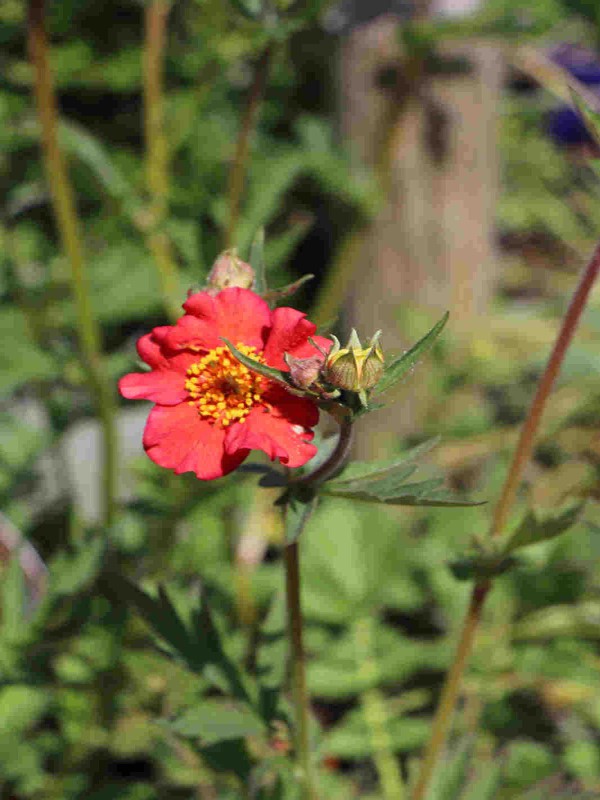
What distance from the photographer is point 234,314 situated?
24.5 inches

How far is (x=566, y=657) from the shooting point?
50.9 inches

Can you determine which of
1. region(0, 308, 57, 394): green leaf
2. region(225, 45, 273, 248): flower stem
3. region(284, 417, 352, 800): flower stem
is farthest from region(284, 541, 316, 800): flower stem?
region(0, 308, 57, 394): green leaf

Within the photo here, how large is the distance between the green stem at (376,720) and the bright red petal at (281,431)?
74 centimetres

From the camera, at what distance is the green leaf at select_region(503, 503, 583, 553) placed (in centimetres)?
71

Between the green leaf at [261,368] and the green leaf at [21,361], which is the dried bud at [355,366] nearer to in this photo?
the green leaf at [261,368]

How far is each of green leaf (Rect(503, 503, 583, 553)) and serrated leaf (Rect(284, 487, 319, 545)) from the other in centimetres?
19

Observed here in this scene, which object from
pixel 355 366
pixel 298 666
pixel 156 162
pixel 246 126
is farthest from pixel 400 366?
pixel 156 162

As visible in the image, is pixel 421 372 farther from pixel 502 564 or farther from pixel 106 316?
pixel 502 564

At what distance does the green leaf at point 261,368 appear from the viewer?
0.55m

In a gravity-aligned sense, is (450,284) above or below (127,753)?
above

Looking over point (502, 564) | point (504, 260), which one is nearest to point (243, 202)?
point (502, 564)

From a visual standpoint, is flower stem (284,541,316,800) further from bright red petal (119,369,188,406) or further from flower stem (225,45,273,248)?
flower stem (225,45,273,248)

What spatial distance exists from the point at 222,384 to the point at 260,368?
0.24 feet

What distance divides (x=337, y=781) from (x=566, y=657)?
1.23ft
